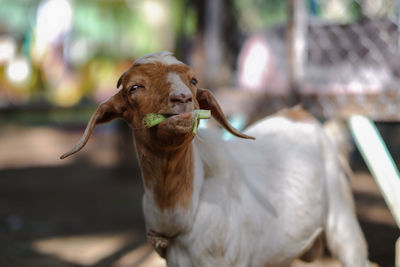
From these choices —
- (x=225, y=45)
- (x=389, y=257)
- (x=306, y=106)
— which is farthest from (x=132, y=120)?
(x=225, y=45)

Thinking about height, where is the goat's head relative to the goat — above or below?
above

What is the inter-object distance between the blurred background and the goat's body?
679 millimetres

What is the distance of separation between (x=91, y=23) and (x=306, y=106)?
26.3 ft

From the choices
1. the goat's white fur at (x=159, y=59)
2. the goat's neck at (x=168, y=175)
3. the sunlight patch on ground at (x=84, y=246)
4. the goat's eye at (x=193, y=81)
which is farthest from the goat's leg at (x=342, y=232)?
the sunlight patch on ground at (x=84, y=246)

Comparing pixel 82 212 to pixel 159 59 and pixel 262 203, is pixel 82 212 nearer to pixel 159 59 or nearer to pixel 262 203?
pixel 262 203

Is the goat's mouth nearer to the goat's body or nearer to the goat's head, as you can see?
the goat's head

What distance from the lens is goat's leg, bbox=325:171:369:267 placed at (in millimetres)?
2787

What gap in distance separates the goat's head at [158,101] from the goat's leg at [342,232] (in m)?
1.04

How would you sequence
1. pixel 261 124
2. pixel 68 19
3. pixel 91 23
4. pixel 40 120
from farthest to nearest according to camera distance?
pixel 40 120
pixel 91 23
pixel 68 19
pixel 261 124

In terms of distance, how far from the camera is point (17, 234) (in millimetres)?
5145

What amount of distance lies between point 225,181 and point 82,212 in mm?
4213

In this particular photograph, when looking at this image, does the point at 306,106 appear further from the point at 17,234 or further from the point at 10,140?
the point at 10,140

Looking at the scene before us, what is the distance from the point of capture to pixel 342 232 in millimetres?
2799

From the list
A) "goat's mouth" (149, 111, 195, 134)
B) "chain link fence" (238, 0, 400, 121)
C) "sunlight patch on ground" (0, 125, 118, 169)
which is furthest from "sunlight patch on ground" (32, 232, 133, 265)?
"sunlight patch on ground" (0, 125, 118, 169)
